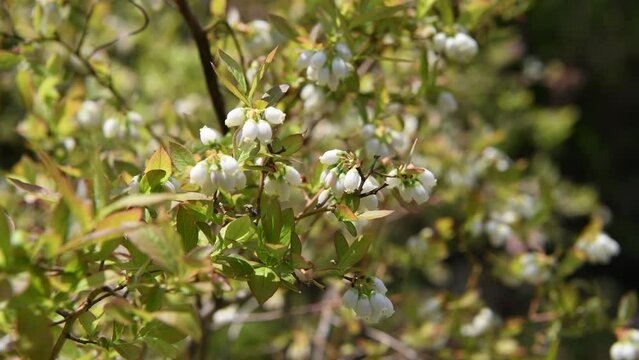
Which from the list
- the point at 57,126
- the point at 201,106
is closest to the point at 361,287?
the point at 57,126

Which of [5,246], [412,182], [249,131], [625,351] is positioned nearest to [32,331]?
[5,246]

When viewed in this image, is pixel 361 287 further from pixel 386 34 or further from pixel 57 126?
pixel 57 126

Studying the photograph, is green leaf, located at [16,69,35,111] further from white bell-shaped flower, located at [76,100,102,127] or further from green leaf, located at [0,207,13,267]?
green leaf, located at [0,207,13,267]

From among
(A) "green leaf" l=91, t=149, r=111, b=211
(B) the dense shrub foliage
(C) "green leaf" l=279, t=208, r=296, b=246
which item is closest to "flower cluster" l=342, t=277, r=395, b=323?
(B) the dense shrub foliage

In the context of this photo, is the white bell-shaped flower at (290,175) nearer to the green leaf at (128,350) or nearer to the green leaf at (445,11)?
the green leaf at (128,350)

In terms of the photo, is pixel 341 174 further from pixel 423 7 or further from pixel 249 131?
pixel 423 7

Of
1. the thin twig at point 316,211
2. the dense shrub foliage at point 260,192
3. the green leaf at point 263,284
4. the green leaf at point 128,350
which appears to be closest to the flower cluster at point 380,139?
the dense shrub foliage at point 260,192
